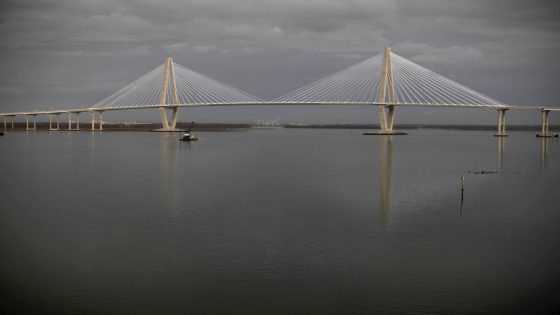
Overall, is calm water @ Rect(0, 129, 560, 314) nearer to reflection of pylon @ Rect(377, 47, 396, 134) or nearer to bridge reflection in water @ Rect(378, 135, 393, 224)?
bridge reflection in water @ Rect(378, 135, 393, 224)

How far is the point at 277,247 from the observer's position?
14102 millimetres

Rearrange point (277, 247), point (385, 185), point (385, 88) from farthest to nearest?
point (385, 88) < point (385, 185) < point (277, 247)

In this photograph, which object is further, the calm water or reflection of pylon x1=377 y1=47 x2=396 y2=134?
reflection of pylon x1=377 y1=47 x2=396 y2=134

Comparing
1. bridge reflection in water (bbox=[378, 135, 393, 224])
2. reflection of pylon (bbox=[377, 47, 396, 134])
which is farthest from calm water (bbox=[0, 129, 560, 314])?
reflection of pylon (bbox=[377, 47, 396, 134])

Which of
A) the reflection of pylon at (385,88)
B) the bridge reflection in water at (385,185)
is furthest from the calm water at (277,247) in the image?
the reflection of pylon at (385,88)

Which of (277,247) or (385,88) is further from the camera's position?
(385,88)

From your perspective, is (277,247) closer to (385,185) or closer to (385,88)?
(385,185)

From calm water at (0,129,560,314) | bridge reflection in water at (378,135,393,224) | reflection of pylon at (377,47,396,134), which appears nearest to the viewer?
calm water at (0,129,560,314)

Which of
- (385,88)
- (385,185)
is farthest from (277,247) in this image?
(385,88)

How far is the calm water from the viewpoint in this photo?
34.6 ft

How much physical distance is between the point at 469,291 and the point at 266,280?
3816mm

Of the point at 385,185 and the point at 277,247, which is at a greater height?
the point at 385,185

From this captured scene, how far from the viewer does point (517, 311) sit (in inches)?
403

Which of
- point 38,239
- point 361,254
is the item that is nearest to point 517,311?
point 361,254
